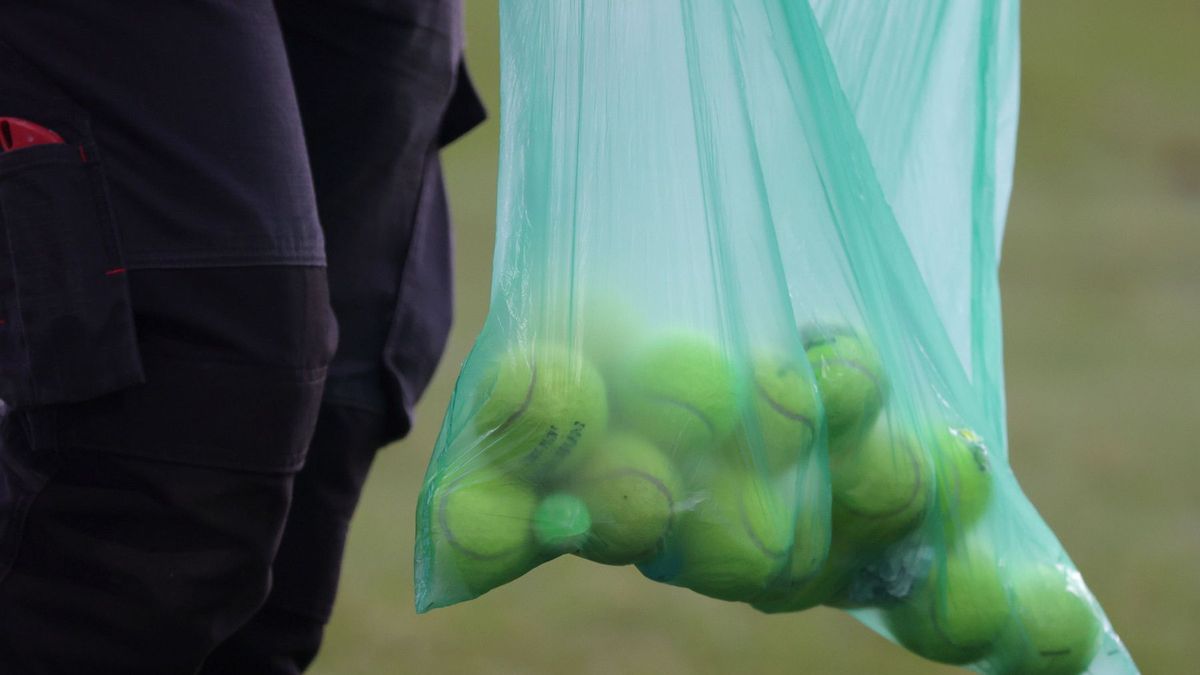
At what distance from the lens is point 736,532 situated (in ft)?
3.04

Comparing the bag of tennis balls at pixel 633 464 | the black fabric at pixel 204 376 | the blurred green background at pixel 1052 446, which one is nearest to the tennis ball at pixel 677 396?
the bag of tennis balls at pixel 633 464

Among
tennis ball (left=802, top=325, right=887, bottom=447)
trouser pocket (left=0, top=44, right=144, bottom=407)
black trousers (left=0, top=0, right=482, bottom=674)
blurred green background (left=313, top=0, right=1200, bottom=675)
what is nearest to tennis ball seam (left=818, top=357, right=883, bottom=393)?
tennis ball (left=802, top=325, right=887, bottom=447)

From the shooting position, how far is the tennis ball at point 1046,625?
0.99m

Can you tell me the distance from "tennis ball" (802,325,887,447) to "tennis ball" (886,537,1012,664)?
112 mm

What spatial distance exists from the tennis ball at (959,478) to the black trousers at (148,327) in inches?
16.2

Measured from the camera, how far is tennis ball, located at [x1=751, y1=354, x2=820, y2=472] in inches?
37.0

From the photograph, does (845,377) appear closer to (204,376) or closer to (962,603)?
(962,603)

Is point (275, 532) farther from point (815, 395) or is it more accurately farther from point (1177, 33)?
point (1177, 33)

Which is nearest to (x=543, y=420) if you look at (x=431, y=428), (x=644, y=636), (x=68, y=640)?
(x=68, y=640)

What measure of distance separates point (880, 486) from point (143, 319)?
0.48m

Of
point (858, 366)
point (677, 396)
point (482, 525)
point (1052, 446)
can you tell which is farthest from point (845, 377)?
point (1052, 446)

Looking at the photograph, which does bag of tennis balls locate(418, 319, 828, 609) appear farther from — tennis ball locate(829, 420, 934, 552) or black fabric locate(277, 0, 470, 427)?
black fabric locate(277, 0, 470, 427)

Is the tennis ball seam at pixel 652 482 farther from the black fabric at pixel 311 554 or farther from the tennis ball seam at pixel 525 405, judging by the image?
the black fabric at pixel 311 554

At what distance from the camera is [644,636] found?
66.2 inches
